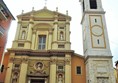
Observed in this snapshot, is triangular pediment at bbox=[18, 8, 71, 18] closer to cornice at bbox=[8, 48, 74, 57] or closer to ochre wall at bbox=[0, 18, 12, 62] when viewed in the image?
cornice at bbox=[8, 48, 74, 57]

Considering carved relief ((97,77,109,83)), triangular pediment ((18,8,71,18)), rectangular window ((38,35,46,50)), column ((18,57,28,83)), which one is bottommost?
carved relief ((97,77,109,83))

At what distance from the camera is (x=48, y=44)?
66.0 feet

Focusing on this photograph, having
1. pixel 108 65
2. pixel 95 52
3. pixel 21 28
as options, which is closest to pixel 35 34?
pixel 21 28

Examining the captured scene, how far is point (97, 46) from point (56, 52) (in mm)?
4502

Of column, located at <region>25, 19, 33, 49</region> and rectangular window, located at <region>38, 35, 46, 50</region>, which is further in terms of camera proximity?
rectangular window, located at <region>38, 35, 46, 50</region>

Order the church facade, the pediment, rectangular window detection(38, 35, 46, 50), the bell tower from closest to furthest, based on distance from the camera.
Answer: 1. the bell tower
2. the church facade
3. rectangular window detection(38, 35, 46, 50)
4. the pediment

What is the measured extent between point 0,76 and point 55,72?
569 centimetres

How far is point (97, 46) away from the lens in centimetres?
1908

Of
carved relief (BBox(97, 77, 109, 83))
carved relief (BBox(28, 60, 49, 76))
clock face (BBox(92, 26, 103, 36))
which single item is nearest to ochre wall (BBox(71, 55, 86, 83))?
carved relief (BBox(97, 77, 109, 83))

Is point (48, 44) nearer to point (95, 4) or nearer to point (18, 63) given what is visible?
point (18, 63)

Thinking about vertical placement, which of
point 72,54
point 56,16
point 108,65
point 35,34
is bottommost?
point 108,65

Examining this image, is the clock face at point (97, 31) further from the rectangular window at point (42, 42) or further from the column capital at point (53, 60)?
the rectangular window at point (42, 42)

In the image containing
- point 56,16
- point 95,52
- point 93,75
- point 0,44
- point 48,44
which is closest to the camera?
point 0,44

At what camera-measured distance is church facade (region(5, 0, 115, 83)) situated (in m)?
17.9
